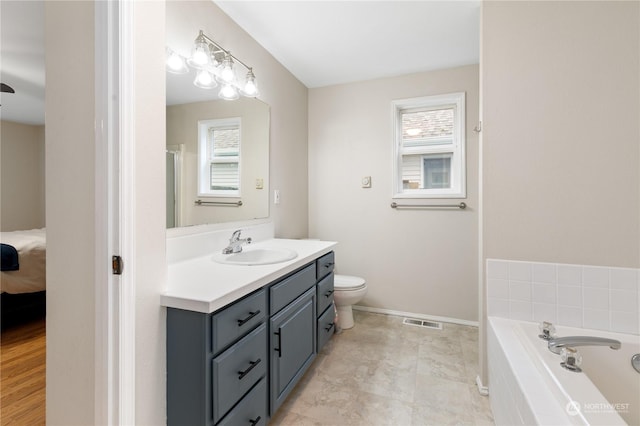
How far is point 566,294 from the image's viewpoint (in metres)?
1.51

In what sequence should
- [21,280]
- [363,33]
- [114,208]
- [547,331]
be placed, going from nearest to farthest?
[114,208], [547,331], [363,33], [21,280]

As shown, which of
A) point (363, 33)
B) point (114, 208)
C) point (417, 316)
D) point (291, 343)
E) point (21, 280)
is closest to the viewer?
point (114, 208)

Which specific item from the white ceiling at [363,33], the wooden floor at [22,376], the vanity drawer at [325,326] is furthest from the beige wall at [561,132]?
the wooden floor at [22,376]

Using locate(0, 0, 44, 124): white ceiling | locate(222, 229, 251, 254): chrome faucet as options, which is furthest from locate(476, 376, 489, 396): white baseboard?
locate(0, 0, 44, 124): white ceiling

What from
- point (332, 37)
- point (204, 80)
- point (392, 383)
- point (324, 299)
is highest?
point (332, 37)

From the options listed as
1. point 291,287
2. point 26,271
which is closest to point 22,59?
point 26,271

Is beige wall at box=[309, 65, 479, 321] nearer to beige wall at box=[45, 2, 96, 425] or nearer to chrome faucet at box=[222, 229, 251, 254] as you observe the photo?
chrome faucet at box=[222, 229, 251, 254]

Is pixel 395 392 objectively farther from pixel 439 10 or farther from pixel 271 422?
pixel 439 10

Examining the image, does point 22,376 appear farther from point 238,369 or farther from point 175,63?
point 175,63

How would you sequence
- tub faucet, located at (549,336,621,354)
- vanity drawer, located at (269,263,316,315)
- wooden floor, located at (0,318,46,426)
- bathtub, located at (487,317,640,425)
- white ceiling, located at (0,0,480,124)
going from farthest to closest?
white ceiling, located at (0,0,480,124) → wooden floor, located at (0,318,46,426) → vanity drawer, located at (269,263,316,315) → tub faucet, located at (549,336,621,354) → bathtub, located at (487,317,640,425)

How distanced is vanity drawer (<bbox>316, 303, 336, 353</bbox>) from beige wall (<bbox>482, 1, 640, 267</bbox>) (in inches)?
45.2

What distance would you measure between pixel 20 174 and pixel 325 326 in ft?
12.4

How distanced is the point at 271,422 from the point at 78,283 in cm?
114

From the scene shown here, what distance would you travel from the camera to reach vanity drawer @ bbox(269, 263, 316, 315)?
136 centimetres
